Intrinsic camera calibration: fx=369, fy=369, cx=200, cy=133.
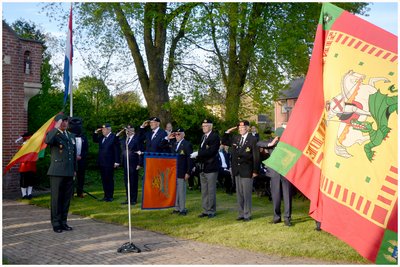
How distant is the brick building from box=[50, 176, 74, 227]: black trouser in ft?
16.1

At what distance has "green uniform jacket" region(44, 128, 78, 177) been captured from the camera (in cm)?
714

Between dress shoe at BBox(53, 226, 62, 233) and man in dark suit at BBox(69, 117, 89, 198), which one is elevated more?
man in dark suit at BBox(69, 117, 89, 198)

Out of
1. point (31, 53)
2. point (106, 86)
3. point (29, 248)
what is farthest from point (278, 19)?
point (29, 248)

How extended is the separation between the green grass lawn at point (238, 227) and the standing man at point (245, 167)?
33 centimetres

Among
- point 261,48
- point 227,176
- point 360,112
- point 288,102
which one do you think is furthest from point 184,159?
point 288,102

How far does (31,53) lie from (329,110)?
10289mm

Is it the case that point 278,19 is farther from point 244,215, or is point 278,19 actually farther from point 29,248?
point 29,248

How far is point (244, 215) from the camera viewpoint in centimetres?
791

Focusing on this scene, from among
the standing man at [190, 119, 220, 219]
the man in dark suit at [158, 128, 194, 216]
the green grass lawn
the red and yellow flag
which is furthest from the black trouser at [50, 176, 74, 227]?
the standing man at [190, 119, 220, 219]

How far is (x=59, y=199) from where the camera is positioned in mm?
7156

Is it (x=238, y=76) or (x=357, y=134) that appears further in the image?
(x=238, y=76)

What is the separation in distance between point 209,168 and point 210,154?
33cm

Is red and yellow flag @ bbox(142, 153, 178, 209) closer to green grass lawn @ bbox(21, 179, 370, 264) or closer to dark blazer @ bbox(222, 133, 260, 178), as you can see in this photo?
green grass lawn @ bbox(21, 179, 370, 264)

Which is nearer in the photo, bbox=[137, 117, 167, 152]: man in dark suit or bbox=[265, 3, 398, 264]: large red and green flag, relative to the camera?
bbox=[265, 3, 398, 264]: large red and green flag
